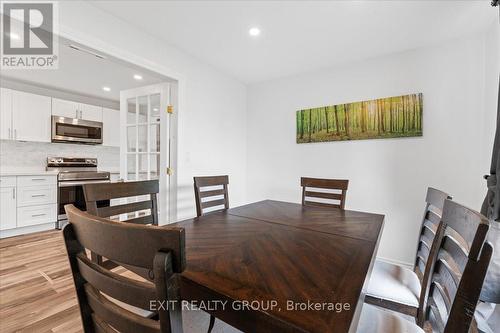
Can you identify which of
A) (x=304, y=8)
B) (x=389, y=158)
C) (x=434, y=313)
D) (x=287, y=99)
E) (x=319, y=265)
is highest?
(x=304, y=8)

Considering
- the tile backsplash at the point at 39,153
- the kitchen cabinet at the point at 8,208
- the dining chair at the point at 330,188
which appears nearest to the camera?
the dining chair at the point at 330,188

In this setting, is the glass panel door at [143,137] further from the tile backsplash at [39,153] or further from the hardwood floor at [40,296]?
the tile backsplash at [39,153]

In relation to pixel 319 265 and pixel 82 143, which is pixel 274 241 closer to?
pixel 319 265

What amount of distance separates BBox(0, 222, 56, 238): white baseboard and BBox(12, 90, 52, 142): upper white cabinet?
1440 millimetres

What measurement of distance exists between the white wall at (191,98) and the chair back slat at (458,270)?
235 cm

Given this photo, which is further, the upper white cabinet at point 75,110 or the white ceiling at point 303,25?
the upper white cabinet at point 75,110

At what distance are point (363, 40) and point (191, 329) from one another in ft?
9.92

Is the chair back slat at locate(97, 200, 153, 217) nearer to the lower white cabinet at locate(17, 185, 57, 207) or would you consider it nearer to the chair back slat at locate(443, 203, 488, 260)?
the chair back slat at locate(443, 203, 488, 260)

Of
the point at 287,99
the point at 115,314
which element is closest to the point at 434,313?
the point at 115,314

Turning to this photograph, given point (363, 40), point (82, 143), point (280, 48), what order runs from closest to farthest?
point (363, 40) < point (280, 48) < point (82, 143)

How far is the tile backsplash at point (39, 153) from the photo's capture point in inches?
150

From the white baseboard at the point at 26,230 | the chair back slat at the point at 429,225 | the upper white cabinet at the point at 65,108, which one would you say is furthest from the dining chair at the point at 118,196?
the upper white cabinet at the point at 65,108

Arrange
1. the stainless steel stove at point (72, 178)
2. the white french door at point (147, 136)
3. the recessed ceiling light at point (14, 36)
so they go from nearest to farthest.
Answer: the recessed ceiling light at point (14, 36)
the white french door at point (147, 136)
the stainless steel stove at point (72, 178)

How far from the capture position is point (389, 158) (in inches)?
105
